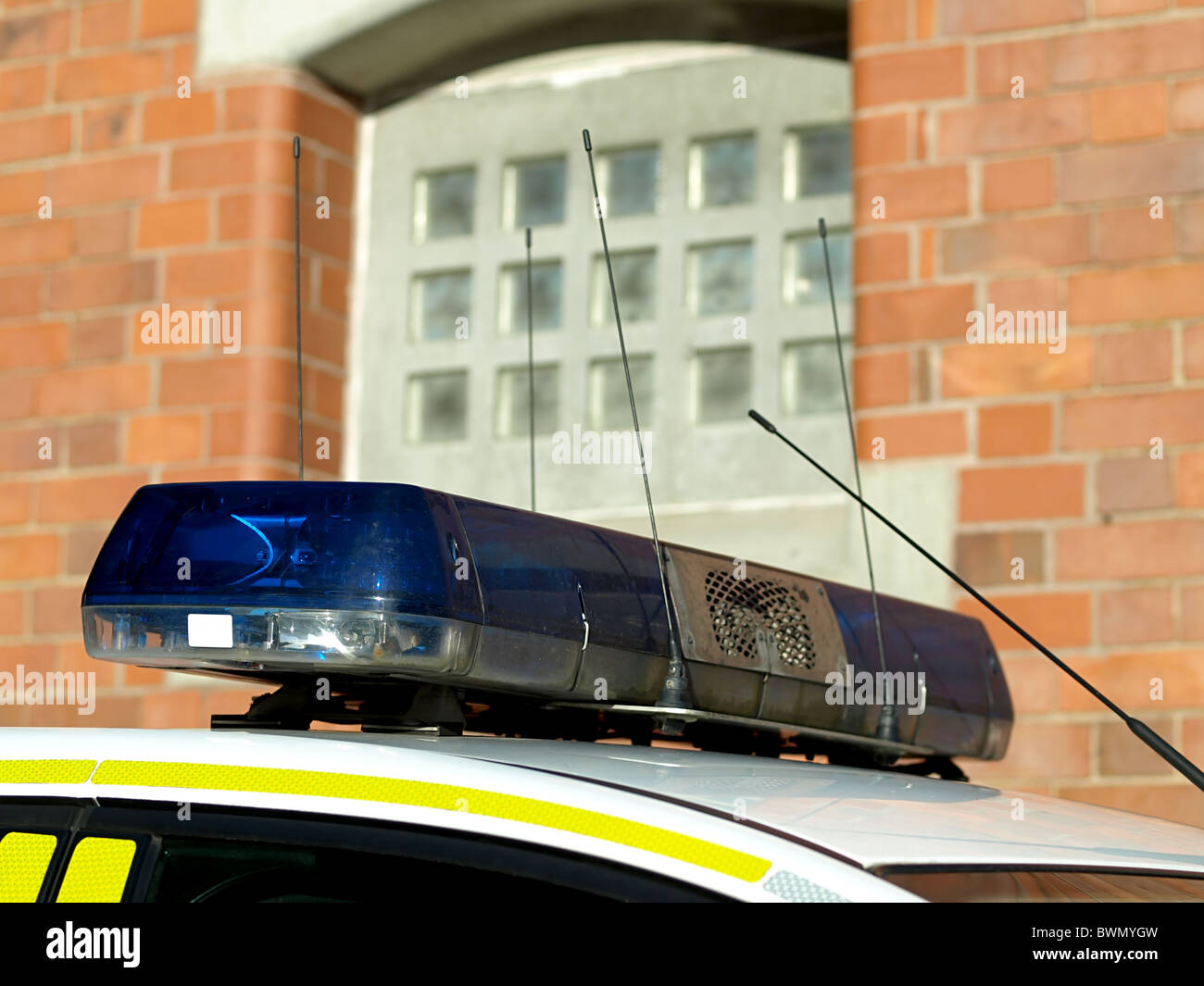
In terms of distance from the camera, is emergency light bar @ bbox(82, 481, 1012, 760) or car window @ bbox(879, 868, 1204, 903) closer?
car window @ bbox(879, 868, 1204, 903)

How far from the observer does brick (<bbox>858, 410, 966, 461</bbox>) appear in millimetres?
5215

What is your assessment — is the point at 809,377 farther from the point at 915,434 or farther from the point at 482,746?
the point at 482,746

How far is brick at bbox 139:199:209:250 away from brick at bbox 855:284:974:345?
2.23 metres

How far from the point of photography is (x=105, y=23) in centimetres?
637

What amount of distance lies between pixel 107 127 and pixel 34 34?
51 cm

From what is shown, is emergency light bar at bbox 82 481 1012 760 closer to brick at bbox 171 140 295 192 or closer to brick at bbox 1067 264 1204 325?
brick at bbox 1067 264 1204 325

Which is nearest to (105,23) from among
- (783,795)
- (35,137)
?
(35,137)

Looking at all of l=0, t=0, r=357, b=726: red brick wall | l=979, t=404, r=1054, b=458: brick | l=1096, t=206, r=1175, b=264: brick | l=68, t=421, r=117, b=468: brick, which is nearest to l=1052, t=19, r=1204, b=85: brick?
l=1096, t=206, r=1175, b=264: brick

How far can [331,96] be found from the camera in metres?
6.32

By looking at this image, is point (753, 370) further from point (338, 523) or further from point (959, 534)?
point (338, 523)

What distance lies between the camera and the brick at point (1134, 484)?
16.4ft

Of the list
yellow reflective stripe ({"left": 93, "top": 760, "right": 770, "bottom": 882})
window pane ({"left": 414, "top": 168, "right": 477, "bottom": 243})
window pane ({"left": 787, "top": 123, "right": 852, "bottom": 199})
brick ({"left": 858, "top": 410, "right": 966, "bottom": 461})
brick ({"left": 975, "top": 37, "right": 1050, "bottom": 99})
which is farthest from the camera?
window pane ({"left": 414, "top": 168, "right": 477, "bottom": 243})

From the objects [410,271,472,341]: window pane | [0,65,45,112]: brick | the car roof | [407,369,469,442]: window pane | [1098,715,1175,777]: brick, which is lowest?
[1098,715,1175,777]: brick
